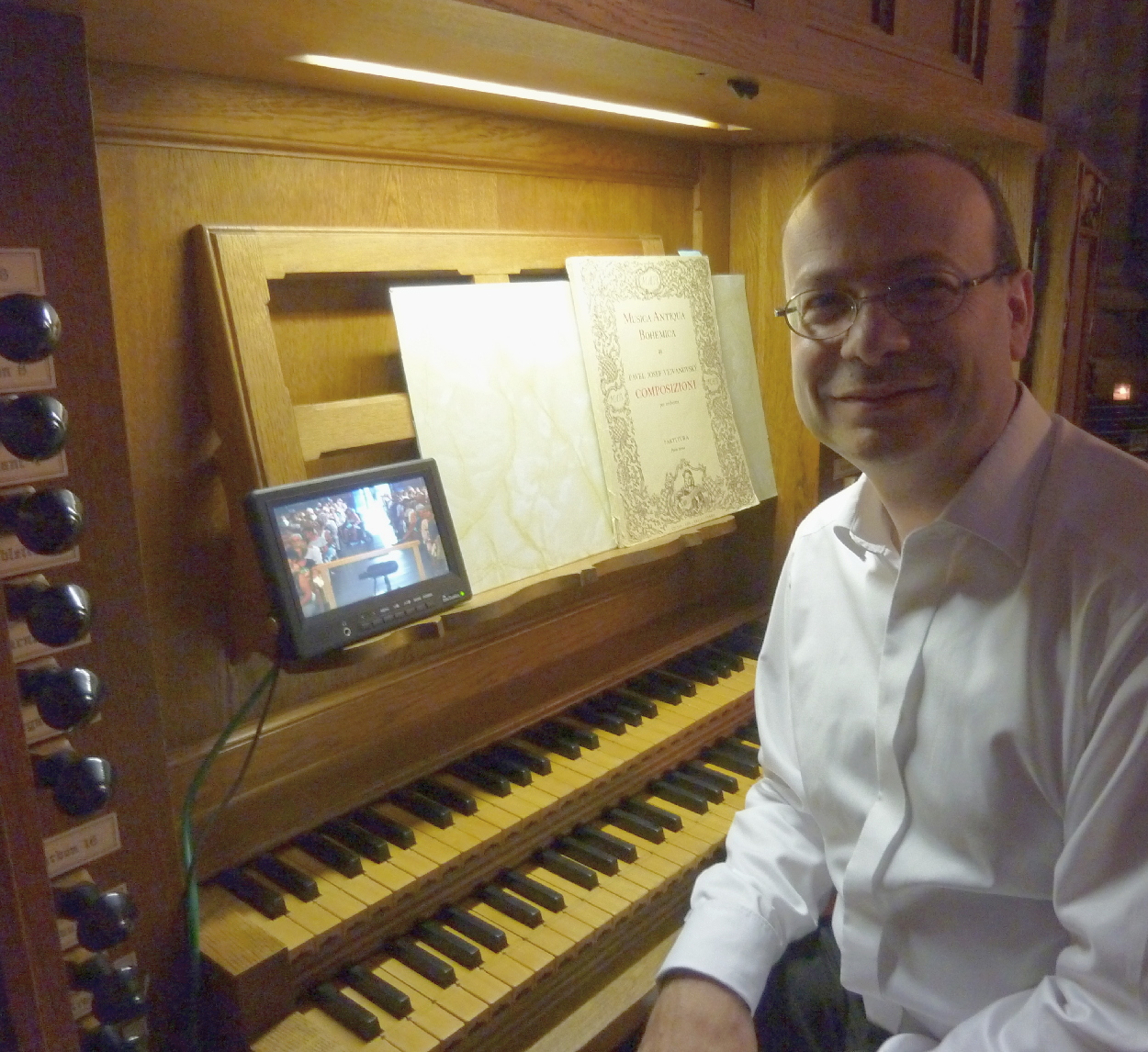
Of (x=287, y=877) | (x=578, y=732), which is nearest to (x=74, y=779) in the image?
(x=287, y=877)

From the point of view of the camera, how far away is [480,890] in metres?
1.32

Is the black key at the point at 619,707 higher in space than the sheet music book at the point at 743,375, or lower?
lower

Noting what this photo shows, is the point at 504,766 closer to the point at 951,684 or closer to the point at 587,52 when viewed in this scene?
the point at 951,684

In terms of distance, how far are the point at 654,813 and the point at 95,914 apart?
83cm

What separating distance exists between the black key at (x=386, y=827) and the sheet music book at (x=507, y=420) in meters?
0.34

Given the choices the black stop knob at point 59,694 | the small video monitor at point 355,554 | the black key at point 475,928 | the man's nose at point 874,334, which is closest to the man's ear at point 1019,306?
the man's nose at point 874,334

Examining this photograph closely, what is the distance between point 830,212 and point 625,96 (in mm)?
460

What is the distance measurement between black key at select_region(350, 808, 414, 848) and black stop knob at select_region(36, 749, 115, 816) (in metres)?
0.48

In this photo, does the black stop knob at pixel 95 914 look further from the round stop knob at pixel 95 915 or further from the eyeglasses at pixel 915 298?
the eyeglasses at pixel 915 298

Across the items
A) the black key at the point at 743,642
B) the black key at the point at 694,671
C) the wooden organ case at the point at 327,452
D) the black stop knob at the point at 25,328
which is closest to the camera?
the black stop knob at the point at 25,328

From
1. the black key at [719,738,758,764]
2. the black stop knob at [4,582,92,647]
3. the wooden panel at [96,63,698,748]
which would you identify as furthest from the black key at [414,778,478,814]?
the black stop knob at [4,582,92,647]

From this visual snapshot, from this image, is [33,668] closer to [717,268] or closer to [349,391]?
[349,391]

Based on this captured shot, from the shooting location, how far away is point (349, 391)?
1387 mm

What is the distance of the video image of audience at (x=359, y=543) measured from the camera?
117 centimetres
